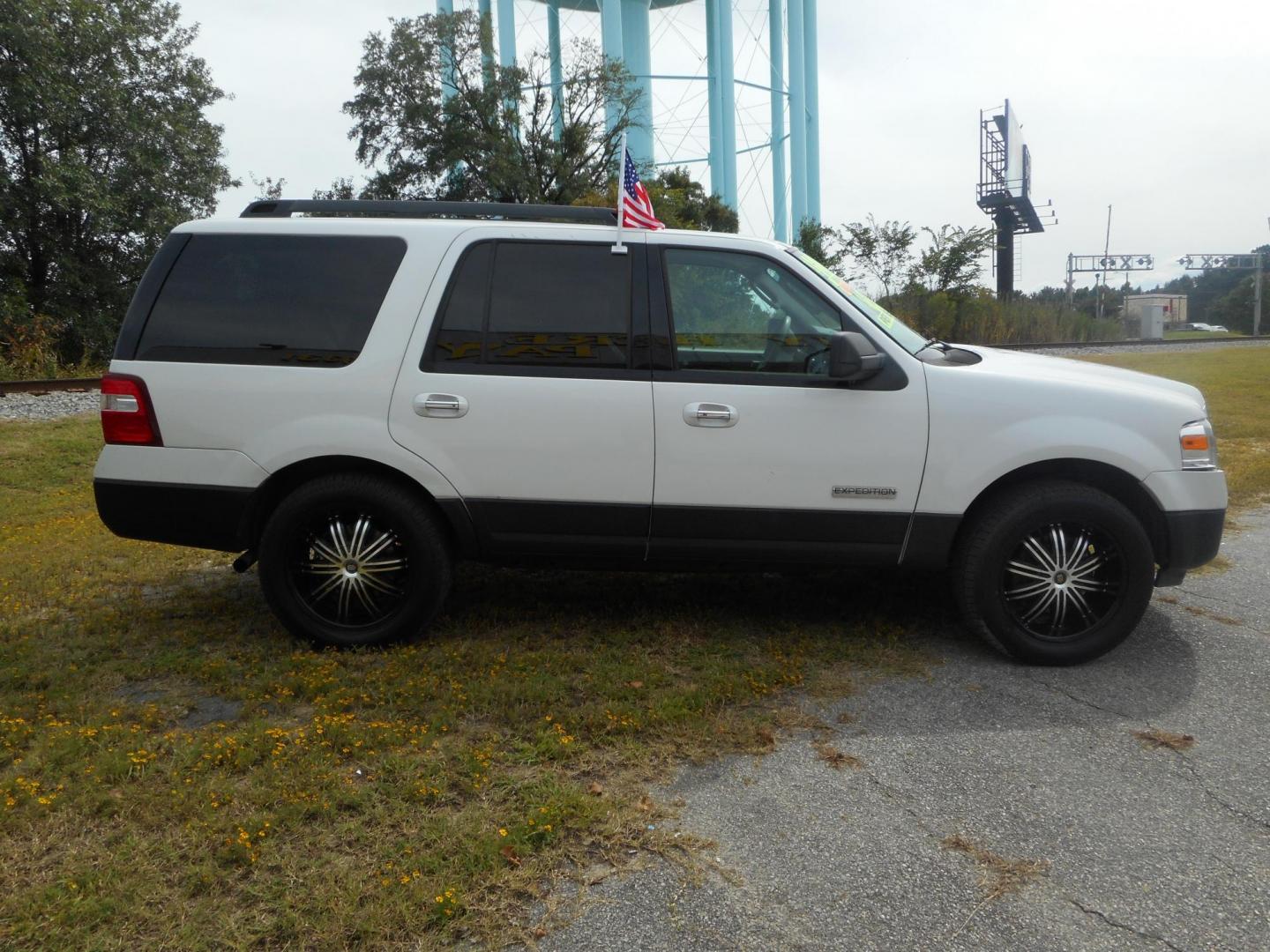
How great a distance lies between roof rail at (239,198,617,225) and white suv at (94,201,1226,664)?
0.69ft

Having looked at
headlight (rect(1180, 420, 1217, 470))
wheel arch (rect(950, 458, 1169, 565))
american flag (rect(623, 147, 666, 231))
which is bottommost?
wheel arch (rect(950, 458, 1169, 565))

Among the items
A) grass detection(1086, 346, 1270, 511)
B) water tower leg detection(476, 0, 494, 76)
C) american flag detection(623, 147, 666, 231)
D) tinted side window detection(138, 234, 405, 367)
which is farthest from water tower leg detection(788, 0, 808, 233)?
tinted side window detection(138, 234, 405, 367)

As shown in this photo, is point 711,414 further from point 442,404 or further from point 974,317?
point 974,317

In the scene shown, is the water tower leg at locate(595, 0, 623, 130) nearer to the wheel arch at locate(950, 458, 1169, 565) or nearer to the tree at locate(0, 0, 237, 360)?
the tree at locate(0, 0, 237, 360)

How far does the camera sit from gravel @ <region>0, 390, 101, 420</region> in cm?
1154

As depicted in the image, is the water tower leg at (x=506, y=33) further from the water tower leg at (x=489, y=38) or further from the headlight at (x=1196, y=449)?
the headlight at (x=1196, y=449)

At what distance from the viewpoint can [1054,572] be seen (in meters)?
4.47

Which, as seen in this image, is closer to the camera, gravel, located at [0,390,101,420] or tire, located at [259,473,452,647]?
tire, located at [259,473,452,647]

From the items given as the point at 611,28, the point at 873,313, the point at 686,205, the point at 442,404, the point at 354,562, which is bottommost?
the point at 354,562

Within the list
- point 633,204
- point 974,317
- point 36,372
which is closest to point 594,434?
point 633,204

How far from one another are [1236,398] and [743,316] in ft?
Result: 44.8

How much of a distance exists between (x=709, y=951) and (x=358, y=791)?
4.37 ft

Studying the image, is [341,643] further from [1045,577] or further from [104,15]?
[104,15]

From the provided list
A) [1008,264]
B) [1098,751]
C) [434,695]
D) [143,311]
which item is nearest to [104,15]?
[143,311]
